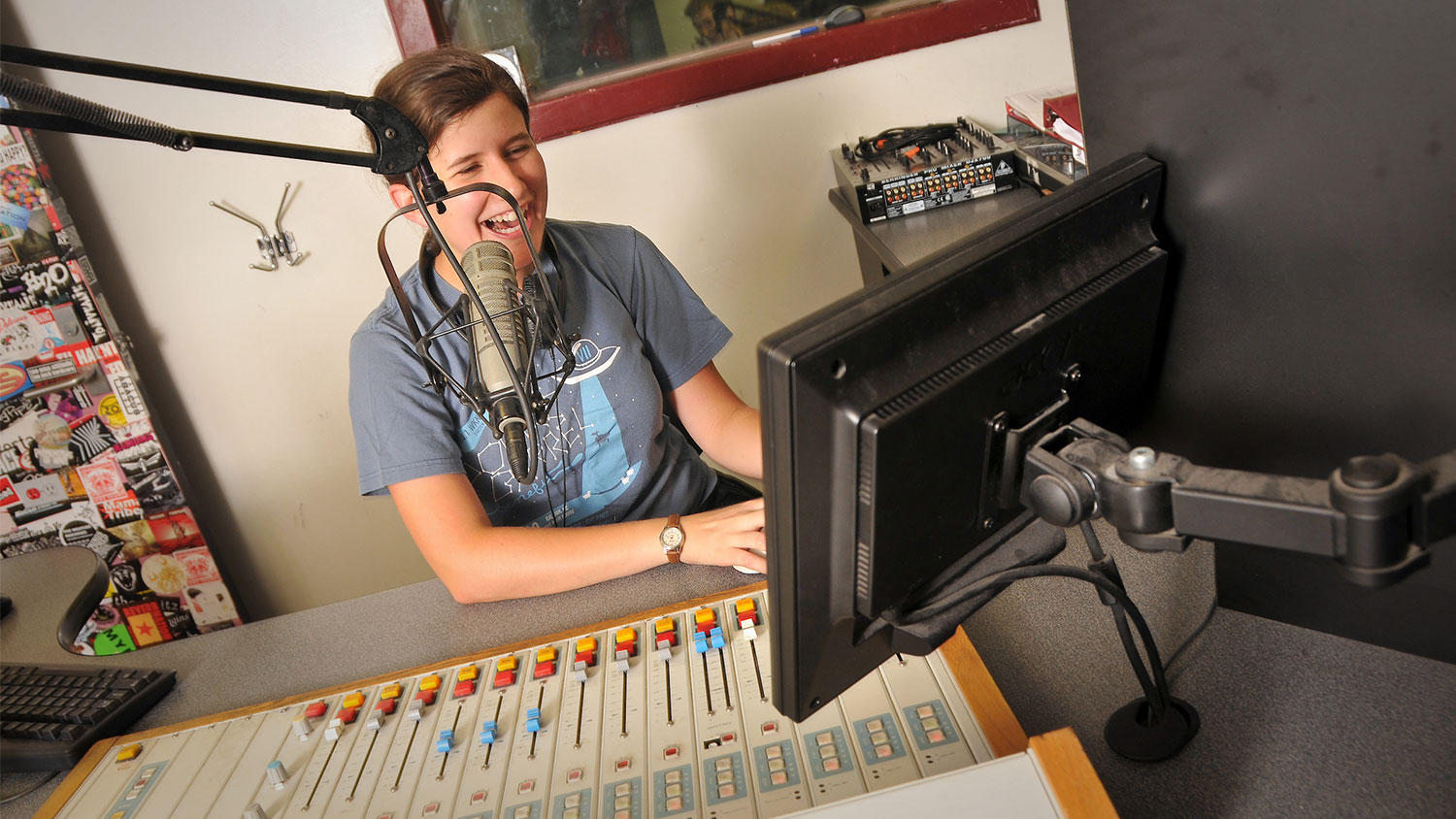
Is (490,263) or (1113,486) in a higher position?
(490,263)

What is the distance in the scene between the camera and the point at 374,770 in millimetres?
869

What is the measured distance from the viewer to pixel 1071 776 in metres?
0.65

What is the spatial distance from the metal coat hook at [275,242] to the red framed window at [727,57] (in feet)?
1.89

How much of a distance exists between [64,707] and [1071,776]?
107 centimetres

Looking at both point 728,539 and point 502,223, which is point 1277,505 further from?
point 502,223

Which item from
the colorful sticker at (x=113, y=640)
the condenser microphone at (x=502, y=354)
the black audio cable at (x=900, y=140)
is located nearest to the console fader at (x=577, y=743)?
the condenser microphone at (x=502, y=354)

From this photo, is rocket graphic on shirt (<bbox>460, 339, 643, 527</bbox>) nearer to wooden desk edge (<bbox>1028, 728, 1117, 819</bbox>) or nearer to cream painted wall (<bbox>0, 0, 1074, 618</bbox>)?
wooden desk edge (<bbox>1028, 728, 1117, 819</bbox>)

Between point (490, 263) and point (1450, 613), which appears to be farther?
point (490, 263)

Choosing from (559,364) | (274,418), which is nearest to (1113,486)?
(559,364)

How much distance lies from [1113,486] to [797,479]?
187 millimetres

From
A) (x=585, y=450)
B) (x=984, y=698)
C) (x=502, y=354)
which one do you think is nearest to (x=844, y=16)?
(x=585, y=450)

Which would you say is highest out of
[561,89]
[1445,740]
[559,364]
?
[561,89]

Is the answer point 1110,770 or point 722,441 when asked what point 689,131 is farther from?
point 1110,770

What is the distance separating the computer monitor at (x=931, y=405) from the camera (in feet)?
1.78
